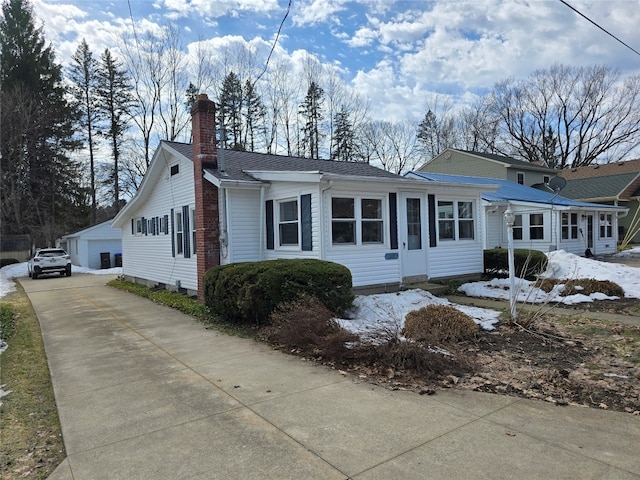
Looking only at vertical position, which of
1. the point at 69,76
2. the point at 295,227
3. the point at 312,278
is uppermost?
the point at 69,76

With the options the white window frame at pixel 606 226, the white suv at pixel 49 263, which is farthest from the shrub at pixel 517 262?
the white suv at pixel 49 263

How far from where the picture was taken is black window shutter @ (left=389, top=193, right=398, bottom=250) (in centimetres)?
1066

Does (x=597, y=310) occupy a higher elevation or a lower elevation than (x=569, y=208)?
lower

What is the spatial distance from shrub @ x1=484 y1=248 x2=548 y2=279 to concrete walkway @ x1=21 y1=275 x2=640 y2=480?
9534 millimetres

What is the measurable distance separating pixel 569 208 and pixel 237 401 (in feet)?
65.7

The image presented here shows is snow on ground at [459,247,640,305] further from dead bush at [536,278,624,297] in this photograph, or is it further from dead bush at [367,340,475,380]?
A: dead bush at [367,340,475,380]

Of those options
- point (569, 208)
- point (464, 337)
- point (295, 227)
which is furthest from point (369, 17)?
point (569, 208)

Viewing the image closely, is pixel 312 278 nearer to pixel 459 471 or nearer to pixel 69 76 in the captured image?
pixel 459 471

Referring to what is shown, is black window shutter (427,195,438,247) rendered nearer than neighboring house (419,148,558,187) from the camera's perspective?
Yes

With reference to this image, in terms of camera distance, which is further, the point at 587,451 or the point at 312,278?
the point at 312,278

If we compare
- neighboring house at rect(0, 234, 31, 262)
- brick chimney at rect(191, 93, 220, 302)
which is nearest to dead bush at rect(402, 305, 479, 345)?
→ brick chimney at rect(191, 93, 220, 302)

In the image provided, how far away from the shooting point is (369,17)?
8.73 meters

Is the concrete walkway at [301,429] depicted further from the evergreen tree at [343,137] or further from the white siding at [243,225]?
the evergreen tree at [343,137]

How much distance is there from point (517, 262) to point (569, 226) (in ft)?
32.9
